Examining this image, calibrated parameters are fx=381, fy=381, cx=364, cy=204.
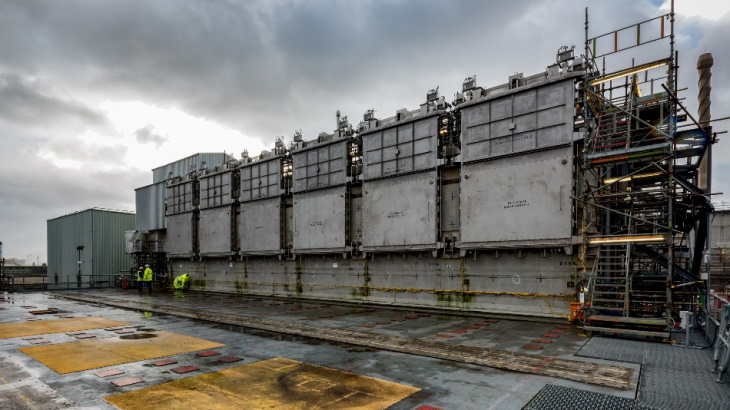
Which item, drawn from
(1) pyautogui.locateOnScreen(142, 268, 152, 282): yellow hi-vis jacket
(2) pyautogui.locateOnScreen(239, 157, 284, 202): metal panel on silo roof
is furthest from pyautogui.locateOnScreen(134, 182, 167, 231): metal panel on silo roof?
(2) pyautogui.locateOnScreen(239, 157, 284, 202): metal panel on silo roof

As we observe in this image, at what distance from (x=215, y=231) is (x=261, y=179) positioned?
654 centimetres

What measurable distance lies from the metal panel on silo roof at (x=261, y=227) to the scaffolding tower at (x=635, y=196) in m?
17.2

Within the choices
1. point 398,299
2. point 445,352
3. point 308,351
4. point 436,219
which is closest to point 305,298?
point 398,299

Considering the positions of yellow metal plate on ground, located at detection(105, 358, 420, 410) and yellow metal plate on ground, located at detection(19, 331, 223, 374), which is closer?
yellow metal plate on ground, located at detection(105, 358, 420, 410)

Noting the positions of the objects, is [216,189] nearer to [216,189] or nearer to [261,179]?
[216,189]

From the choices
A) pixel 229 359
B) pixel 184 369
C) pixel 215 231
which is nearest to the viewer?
pixel 184 369

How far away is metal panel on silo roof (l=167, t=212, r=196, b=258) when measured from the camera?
31.6m

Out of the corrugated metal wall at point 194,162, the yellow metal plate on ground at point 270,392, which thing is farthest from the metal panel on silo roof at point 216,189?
the yellow metal plate on ground at point 270,392

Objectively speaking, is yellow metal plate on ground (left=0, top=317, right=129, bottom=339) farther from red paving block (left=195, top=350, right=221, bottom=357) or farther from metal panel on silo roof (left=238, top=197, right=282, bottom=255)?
metal panel on silo roof (left=238, top=197, right=282, bottom=255)

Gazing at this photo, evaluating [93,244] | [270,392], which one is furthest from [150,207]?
[270,392]

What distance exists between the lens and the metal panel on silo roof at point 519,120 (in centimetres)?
1413

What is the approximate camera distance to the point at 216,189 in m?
29.5

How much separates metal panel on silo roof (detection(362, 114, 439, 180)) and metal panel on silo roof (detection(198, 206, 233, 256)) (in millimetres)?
13419

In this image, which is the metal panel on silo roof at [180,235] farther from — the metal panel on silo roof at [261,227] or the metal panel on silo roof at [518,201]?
the metal panel on silo roof at [518,201]
